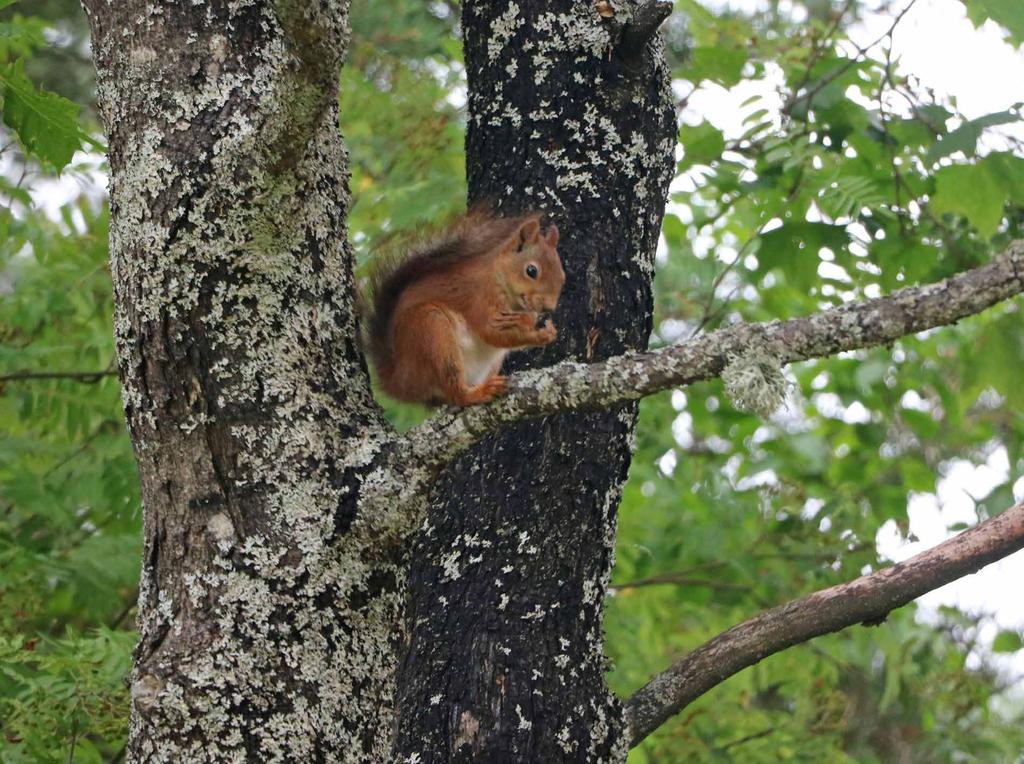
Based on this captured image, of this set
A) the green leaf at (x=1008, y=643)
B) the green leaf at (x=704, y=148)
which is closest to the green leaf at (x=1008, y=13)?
the green leaf at (x=704, y=148)

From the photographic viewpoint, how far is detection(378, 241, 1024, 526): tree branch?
58.9 inches

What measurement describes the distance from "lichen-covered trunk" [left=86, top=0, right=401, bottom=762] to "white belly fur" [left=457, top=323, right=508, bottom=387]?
0.78 m

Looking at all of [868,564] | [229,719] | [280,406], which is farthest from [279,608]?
[868,564]

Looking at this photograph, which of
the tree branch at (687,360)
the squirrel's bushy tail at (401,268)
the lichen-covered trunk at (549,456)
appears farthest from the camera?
the squirrel's bushy tail at (401,268)

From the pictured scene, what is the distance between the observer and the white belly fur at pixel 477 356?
2.56 m

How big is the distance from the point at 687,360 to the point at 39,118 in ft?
4.89

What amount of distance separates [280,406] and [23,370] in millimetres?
2162

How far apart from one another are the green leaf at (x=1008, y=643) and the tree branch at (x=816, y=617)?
3757 millimetres

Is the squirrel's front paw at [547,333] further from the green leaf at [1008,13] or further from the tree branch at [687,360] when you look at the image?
the green leaf at [1008,13]

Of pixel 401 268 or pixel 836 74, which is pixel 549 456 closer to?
pixel 401 268

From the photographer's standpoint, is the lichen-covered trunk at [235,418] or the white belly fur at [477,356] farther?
the white belly fur at [477,356]

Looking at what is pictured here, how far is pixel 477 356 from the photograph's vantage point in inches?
104

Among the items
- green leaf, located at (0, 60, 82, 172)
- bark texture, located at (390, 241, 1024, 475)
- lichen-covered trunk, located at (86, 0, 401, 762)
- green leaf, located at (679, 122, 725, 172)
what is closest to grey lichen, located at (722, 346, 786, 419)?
bark texture, located at (390, 241, 1024, 475)

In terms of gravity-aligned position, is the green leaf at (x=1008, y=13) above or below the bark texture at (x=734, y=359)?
above
